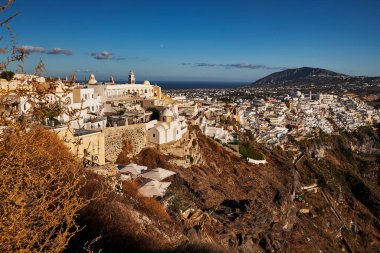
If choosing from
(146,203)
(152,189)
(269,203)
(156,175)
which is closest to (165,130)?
(156,175)

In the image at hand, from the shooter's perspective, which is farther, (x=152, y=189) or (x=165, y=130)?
(x=165, y=130)

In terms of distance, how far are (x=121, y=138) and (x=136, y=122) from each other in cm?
301

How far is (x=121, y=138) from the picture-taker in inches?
640

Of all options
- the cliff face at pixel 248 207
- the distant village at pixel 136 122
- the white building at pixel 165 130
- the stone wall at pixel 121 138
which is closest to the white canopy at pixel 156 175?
the distant village at pixel 136 122

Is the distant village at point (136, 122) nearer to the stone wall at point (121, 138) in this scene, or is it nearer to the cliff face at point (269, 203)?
the stone wall at point (121, 138)

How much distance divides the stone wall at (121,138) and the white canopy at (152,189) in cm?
405

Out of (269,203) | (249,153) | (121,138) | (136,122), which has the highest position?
(136,122)

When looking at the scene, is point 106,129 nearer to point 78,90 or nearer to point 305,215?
point 78,90

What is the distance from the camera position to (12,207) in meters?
3.29

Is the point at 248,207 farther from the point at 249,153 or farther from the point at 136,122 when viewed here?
the point at 249,153

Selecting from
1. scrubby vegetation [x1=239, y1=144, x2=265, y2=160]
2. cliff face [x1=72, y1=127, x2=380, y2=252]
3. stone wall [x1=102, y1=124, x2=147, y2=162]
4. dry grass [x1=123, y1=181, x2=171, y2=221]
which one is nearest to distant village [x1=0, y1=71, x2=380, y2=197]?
stone wall [x1=102, y1=124, x2=147, y2=162]

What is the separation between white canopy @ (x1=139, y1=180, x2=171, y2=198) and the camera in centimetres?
1166

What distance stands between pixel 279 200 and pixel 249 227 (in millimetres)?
8387

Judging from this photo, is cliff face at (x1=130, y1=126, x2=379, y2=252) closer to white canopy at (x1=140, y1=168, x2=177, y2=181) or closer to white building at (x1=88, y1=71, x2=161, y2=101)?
white canopy at (x1=140, y1=168, x2=177, y2=181)
